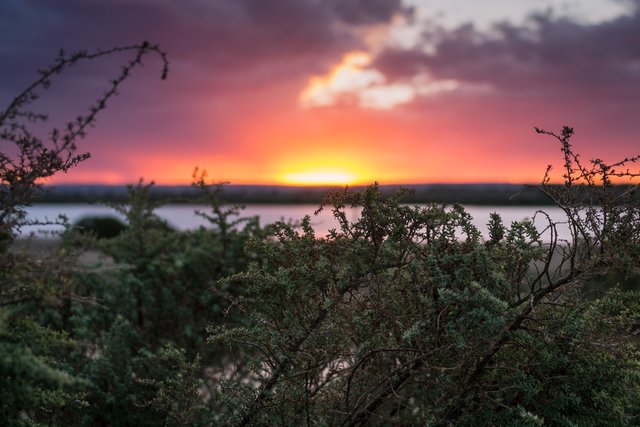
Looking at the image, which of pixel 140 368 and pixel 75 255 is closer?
pixel 75 255

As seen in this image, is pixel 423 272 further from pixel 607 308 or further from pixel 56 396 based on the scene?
pixel 56 396

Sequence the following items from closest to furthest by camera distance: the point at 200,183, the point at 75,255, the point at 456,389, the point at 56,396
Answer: the point at 56,396
the point at 456,389
the point at 75,255
the point at 200,183

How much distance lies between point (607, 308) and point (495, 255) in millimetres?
1055

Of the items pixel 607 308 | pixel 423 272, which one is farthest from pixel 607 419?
pixel 423 272

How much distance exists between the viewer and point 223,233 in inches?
378

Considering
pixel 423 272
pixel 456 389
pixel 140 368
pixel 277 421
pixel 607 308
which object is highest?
pixel 423 272

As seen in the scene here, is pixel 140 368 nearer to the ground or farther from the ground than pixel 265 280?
nearer to the ground

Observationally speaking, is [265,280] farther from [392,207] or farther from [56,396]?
[56,396]

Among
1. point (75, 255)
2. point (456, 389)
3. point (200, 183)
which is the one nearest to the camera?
point (456, 389)

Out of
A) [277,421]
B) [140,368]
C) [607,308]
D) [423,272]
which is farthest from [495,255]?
[140,368]

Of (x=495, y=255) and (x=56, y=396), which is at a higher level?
(x=495, y=255)

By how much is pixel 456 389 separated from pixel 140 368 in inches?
195

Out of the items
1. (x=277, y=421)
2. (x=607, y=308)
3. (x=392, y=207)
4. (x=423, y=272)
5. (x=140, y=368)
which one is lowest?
(x=140, y=368)

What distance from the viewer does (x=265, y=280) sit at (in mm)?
4020
